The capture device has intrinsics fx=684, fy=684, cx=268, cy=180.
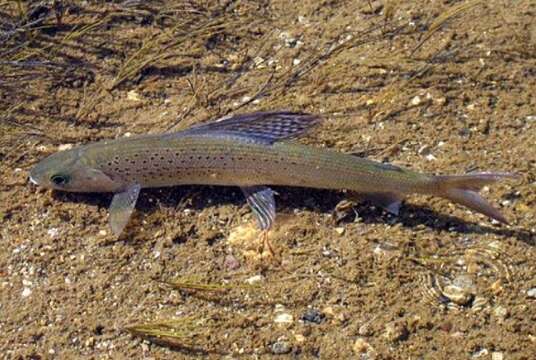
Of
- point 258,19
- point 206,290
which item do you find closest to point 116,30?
point 258,19

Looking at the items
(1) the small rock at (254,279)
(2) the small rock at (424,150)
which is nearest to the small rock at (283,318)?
(1) the small rock at (254,279)

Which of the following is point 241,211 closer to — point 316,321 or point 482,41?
A: point 316,321

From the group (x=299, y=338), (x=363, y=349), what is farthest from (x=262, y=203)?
(x=363, y=349)

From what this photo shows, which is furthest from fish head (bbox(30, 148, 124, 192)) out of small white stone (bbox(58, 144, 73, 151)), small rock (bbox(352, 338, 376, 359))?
small rock (bbox(352, 338, 376, 359))

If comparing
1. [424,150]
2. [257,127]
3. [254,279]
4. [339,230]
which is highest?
[257,127]

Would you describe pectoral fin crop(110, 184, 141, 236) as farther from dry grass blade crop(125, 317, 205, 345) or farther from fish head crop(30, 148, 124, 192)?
dry grass blade crop(125, 317, 205, 345)

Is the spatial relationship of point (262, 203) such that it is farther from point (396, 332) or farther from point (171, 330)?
point (396, 332)

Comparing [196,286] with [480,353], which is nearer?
[480,353]
